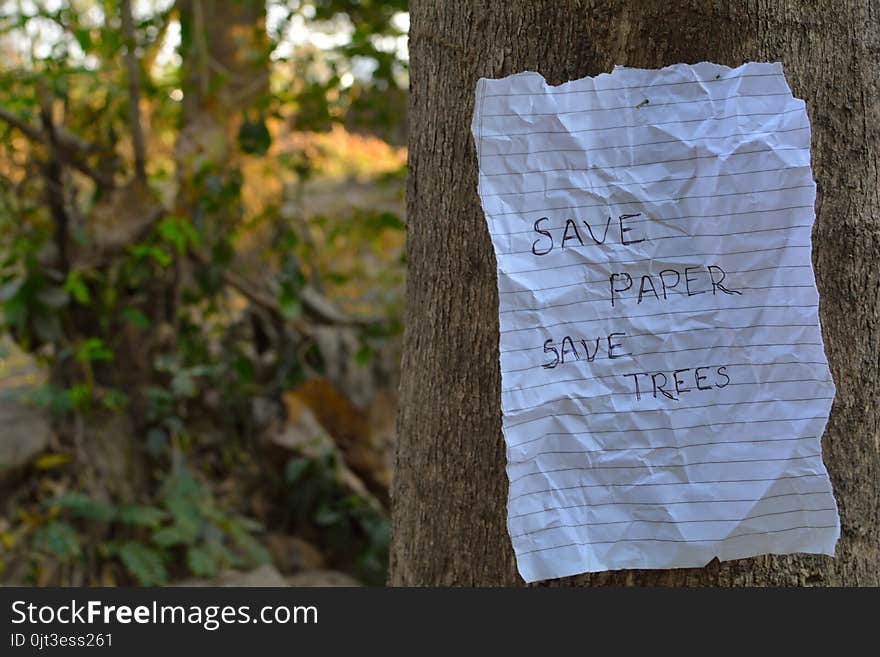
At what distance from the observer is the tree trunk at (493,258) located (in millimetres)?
1128

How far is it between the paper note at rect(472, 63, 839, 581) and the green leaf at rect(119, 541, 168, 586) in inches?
111

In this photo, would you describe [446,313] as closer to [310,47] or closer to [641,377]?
[641,377]

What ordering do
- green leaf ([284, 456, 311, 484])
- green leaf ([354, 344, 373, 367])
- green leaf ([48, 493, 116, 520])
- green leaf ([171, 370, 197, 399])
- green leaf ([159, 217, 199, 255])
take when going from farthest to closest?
green leaf ([284, 456, 311, 484]), green leaf ([354, 344, 373, 367]), green leaf ([171, 370, 197, 399]), green leaf ([48, 493, 116, 520]), green leaf ([159, 217, 199, 255])

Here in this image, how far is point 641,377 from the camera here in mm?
1107

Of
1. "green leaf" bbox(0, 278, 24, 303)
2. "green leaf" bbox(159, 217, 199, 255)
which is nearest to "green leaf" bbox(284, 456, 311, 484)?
"green leaf" bbox(159, 217, 199, 255)

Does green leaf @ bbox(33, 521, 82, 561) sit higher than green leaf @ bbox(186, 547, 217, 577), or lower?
higher

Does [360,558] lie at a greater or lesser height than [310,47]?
lesser

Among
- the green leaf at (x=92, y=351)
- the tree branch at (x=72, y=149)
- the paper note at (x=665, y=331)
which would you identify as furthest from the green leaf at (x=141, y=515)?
the paper note at (x=665, y=331)

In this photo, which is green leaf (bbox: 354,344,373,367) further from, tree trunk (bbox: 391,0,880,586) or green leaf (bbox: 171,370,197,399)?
tree trunk (bbox: 391,0,880,586)

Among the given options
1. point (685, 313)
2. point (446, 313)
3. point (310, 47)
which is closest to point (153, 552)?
point (310, 47)

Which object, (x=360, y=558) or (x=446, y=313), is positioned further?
(x=360, y=558)

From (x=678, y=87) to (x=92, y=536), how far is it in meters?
3.36

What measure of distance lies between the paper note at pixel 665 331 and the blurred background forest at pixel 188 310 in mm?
2443

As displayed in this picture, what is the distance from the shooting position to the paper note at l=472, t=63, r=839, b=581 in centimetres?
110
